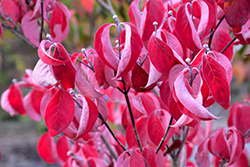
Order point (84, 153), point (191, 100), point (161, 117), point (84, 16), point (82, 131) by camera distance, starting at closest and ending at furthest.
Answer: point (191, 100) < point (82, 131) < point (161, 117) < point (84, 153) < point (84, 16)

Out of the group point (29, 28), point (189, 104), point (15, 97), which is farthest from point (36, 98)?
point (189, 104)

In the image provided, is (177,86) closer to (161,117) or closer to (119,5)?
(161,117)

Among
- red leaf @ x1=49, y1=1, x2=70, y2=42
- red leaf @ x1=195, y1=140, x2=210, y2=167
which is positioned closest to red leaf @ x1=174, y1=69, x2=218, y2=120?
red leaf @ x1=195, y1=140, x2=210, y2=167

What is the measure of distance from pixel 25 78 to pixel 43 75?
556 mm

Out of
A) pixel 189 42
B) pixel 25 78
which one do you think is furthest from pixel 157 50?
pixel 25 78

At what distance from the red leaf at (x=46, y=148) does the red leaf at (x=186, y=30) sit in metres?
0.66

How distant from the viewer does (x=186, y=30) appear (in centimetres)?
50

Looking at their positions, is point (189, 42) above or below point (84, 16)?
above

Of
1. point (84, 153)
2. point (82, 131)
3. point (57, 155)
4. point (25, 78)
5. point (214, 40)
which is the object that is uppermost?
point (214, 40)

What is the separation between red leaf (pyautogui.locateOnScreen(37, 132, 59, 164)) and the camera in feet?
3.09

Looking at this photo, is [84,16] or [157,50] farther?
[84,16]

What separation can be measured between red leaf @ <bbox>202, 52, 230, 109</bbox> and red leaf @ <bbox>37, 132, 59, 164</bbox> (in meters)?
0.68

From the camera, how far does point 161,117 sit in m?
0.62

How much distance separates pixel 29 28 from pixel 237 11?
0.54 metres
